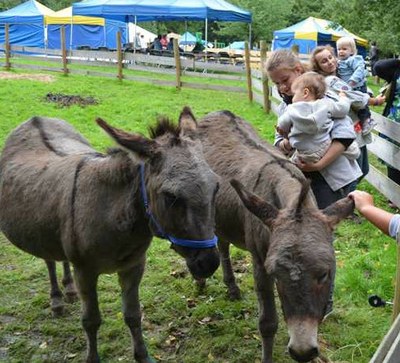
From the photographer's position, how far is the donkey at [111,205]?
2885mm

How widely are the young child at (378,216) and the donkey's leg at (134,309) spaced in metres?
1.66

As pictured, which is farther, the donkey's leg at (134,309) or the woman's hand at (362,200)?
the donkey's leg at (134,309)

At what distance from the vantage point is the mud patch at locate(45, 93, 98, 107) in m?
13.2

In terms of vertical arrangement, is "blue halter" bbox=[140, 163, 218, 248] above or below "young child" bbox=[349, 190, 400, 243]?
below

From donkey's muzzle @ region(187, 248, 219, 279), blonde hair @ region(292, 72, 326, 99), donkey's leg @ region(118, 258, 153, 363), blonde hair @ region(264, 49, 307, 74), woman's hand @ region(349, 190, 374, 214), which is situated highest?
blonde hair @ region(264, 49, 307, 74)

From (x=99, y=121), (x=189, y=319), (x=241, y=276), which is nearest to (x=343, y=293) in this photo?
(x=241, y=276)

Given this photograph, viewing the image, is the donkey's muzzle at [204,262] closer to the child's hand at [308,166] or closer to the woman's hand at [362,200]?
the woman's hand at [362,200]

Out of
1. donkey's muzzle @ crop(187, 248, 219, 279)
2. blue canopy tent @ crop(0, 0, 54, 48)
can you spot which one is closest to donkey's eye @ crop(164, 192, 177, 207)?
donkey's muzzle @ crop(187, 248, 219, 279)

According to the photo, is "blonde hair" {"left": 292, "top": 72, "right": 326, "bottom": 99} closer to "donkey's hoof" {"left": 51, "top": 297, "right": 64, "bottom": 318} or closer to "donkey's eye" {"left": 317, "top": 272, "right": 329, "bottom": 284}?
"donkey's eye" {"left": 317, "top": 272, "right": 329, "bottom": 284}

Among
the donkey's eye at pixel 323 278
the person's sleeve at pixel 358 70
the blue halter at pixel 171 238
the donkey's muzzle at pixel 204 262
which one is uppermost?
the person's sleeve at pixel 358 70

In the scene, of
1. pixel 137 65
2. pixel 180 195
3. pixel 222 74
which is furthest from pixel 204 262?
Answer: pixel 137 65

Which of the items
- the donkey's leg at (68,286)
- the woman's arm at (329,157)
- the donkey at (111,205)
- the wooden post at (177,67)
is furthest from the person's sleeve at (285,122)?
the wooden post at (177,67)

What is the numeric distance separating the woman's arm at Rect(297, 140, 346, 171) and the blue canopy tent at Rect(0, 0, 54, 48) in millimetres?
→ 30077

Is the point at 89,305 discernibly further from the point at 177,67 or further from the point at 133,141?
the point at 177,67
